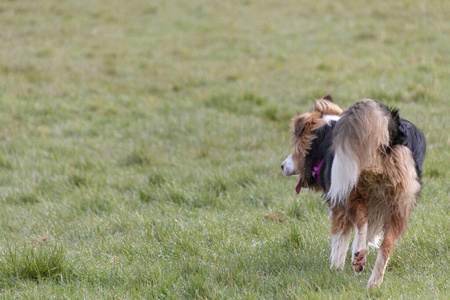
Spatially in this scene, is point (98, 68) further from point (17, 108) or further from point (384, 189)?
point (384, 189)

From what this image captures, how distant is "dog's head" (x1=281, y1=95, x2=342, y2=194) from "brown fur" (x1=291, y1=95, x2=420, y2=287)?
64 cm

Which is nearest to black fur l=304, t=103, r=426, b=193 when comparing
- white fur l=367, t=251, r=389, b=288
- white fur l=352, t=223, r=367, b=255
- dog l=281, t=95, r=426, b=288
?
dog l=281, t=95, r=426, b=288

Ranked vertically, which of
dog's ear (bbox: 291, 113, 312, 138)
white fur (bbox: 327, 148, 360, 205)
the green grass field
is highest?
dog's ear (bbox: 291, 113, 312, 138)

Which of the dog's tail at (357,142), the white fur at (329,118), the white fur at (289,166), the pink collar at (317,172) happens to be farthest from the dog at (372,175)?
the white fur at (289,166)

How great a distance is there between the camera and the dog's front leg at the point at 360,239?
3.65 m

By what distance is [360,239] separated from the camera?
3652 mm

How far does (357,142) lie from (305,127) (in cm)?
91

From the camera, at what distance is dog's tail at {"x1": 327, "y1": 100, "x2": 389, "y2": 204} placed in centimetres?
352

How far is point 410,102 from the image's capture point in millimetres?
9016

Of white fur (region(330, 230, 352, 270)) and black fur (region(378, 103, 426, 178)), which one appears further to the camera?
white fur (region(330, 230, 352, 270))

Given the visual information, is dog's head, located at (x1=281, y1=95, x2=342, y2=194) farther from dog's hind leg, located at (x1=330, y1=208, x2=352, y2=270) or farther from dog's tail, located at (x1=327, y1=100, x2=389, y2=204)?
dog's tail, located at (x1=327, y1=100, x2=389, y2=204)

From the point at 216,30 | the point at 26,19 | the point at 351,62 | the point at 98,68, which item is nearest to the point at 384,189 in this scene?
the point at 351,62

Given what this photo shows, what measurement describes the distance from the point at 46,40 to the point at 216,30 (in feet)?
14.7

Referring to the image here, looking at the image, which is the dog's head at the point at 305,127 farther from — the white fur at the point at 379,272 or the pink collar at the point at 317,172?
the white fur at the point at 379,272
